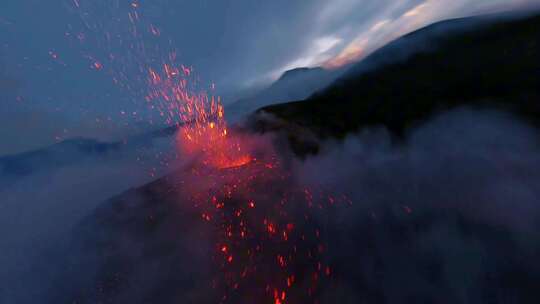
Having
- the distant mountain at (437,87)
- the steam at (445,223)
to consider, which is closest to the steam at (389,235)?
the steam at (445,223)

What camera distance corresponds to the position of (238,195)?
47.8ft

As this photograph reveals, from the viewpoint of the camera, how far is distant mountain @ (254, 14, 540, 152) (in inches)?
885

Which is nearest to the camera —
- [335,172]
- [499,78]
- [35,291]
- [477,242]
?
[477,242]

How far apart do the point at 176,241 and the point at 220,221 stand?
7.44 ft

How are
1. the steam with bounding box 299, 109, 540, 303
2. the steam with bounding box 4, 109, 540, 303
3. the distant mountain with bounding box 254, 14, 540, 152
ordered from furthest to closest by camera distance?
the distant mountain with bounding box 254, 14, 540, 152
the steam with bounding box 4, 109, 540, 303
the steam with bounding box 299, 109, 540, 303

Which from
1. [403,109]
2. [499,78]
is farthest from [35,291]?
[499,78]

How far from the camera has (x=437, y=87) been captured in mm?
28703

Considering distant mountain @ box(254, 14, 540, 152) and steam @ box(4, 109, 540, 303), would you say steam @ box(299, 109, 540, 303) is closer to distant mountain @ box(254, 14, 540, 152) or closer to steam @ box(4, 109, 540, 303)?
steam @ box(4, 109, 540, 303)

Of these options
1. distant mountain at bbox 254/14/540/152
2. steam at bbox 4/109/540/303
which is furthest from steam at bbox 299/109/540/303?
distant mountain at bbox 254/14/540/152

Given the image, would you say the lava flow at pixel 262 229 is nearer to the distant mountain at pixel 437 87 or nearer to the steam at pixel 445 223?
the steam at pixel 445 223

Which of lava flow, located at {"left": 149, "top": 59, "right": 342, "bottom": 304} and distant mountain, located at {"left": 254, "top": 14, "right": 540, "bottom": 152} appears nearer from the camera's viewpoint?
lava flow, located at {"left": 149, "top": 59, "right": 342, "bottom": 304}

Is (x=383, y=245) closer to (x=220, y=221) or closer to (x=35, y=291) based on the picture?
(x=220, y=221)

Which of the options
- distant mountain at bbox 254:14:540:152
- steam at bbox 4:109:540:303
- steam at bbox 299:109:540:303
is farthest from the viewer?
distant mountain at bbox 254:14:540:152

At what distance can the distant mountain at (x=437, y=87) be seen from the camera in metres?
22.5
